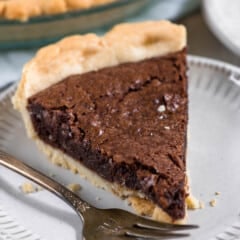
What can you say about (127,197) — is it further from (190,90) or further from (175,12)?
(175,12)

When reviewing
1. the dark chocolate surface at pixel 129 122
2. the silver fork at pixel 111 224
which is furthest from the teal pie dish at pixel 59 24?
the silver fork at pixel 111 224

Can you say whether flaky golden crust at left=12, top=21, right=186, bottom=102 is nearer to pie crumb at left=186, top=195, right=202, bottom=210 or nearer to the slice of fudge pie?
the slice of fudge pie

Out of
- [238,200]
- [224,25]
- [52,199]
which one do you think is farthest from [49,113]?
[224,25]

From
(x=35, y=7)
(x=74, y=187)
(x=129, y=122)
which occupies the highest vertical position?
(x=35, y=7)

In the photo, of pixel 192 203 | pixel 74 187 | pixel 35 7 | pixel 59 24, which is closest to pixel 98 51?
pixel 59 24

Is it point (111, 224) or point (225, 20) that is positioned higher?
point (225, 20)

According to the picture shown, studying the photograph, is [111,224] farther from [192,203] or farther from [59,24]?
[59,24]

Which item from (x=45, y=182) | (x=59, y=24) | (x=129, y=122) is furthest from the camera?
(x=59, y=24)
